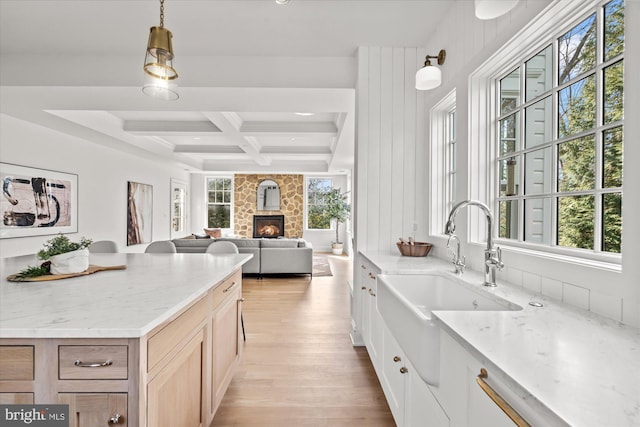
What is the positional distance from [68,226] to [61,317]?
471 centimetres

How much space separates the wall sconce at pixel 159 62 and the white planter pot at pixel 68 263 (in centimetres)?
103

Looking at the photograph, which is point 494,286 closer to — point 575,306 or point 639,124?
point 575,306

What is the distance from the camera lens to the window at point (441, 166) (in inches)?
108

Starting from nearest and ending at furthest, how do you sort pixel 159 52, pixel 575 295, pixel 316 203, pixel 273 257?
1. pixel 575 295
2. pixel 159 52
3. pixel 273 257
4. pixel 316 203

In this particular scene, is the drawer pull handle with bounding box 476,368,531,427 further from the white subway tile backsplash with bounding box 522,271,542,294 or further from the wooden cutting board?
the wooden cutting board

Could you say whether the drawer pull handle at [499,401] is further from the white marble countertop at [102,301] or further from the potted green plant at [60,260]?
the potted green plant at [60,260]

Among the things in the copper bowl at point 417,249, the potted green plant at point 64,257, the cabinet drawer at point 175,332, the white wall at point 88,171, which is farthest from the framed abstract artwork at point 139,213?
the copper bowl at point 417,249

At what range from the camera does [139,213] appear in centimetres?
651

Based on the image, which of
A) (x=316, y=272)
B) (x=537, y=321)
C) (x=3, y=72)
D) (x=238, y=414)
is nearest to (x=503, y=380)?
(x=537, y=321)

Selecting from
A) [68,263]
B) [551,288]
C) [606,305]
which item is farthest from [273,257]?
[606,305]

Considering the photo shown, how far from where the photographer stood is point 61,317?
3.37 ft

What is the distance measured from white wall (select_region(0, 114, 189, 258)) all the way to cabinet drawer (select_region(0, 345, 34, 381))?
397cm

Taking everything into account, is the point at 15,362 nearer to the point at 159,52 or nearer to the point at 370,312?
the point at 159,52

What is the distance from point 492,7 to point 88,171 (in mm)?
6001
